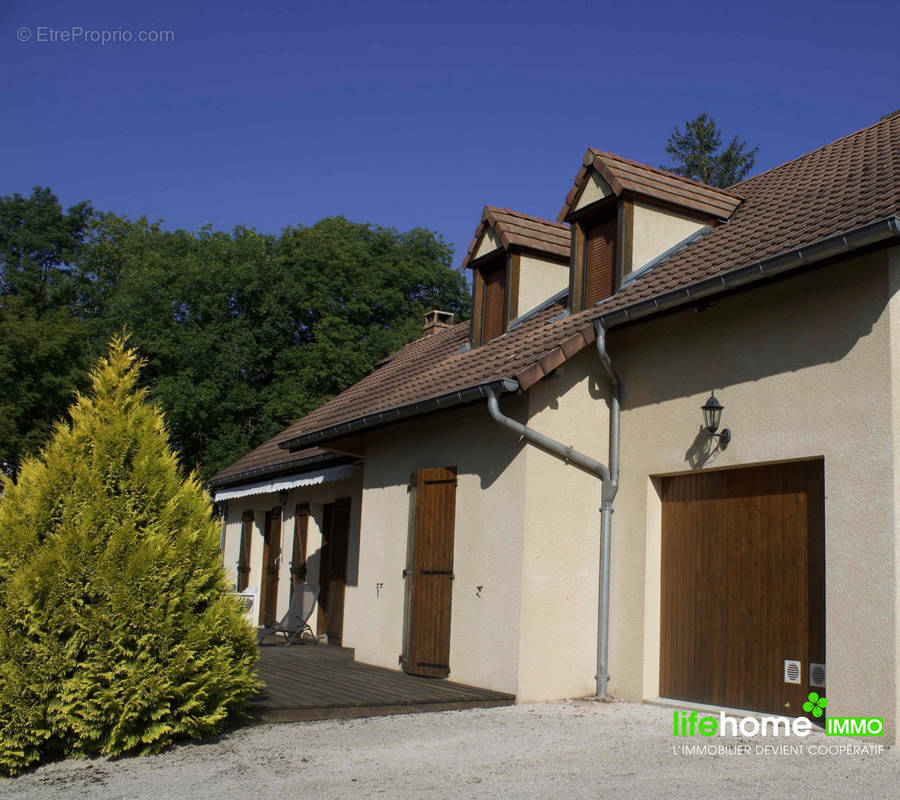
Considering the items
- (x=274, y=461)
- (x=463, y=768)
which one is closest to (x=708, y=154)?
(x=274, y=461)

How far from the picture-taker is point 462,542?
10781mm

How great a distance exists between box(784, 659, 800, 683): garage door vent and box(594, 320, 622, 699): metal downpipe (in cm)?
215

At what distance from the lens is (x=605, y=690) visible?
9.74 metres

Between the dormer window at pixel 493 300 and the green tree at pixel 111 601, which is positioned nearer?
the green tree at pixel 111 601

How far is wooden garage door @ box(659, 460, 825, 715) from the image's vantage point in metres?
8.05

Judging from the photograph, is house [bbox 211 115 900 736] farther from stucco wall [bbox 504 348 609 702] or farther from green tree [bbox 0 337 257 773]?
green tree [bbox 0 337 257 773]

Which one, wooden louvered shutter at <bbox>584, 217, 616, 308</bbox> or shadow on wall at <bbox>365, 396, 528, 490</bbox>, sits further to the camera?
wooden louvered shutter at <bbox>584, 217, 616, 308</bbox>

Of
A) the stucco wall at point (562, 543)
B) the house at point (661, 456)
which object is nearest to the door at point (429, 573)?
the house at point (661, 456)

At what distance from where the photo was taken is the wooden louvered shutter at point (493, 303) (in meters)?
13.6

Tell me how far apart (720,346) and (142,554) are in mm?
5735

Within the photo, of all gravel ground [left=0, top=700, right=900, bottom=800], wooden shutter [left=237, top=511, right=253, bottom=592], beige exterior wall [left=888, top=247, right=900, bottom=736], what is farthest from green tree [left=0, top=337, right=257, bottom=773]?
wooden shutter [left=237, top=511, right=253, bottom=592]

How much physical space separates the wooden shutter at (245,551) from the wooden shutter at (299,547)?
10.7ft

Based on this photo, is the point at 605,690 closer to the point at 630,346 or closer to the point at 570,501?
the point at 570,501

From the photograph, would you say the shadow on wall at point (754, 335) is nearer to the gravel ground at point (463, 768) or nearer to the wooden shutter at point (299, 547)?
the gravel ground at point (463, 768)
